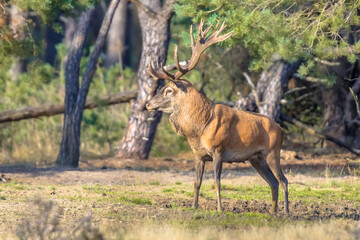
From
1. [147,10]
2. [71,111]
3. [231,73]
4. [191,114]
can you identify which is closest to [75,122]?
[71,111]

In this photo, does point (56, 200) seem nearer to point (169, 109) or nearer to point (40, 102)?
point (169, 109)

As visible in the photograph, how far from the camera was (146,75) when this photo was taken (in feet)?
56.3

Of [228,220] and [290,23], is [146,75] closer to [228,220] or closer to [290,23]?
[290,23]

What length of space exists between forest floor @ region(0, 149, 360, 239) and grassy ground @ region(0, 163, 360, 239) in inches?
0.5

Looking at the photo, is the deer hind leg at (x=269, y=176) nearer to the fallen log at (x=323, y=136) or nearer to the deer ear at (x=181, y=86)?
the deer ear at (x=181, y=86)

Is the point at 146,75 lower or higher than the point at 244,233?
higher

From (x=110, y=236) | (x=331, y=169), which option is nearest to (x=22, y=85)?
(x=331, y=169)

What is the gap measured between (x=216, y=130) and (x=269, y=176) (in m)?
1.24

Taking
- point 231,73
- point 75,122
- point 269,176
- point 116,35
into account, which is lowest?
point 269,176

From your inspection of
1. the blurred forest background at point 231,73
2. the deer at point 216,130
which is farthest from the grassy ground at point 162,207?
the blurred forest background at point 231,73

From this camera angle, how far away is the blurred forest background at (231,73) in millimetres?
12438

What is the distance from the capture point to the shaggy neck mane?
9.75 metres

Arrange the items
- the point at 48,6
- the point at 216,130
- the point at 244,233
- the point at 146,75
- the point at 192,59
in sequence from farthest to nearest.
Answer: the point at 146,75 → the point at 48,6 → the point at 192,59 → the point at 216,130 → the point at 244,233

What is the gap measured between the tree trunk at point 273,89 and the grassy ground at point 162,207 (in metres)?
2.57
